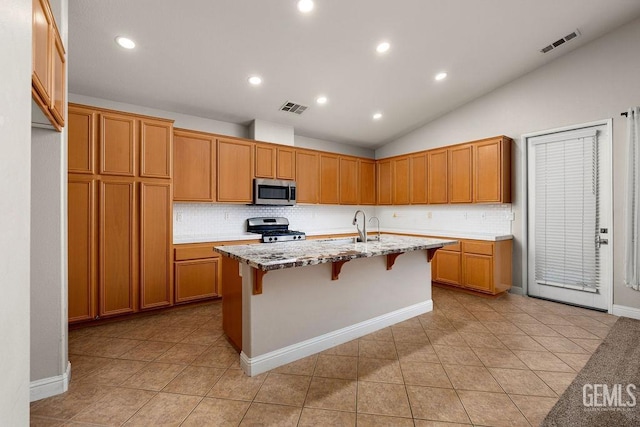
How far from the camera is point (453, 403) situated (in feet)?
6.08

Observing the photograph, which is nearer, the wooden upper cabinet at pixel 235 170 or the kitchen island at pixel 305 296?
the kitchen island at pixel 305 296

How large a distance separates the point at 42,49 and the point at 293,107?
10.3 ft

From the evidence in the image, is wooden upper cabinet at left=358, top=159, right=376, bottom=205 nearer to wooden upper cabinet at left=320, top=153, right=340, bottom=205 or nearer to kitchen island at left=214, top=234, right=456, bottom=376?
wooden upper cabinet at left=320, top=153, right=340, bottom=205

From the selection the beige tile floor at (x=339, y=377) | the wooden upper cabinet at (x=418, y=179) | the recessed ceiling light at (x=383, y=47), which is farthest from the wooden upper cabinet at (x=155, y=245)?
the wooden upper cabinet at (x=418, y=179)

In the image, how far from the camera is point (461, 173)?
469 cm

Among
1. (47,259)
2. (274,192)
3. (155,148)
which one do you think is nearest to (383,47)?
(274,192)

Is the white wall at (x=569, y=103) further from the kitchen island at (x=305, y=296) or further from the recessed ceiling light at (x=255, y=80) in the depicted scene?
the recessed ceiling light at (x=255, y=80)

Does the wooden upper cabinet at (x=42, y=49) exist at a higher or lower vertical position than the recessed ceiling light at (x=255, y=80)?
lower

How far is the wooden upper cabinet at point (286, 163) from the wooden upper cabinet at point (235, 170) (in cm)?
49

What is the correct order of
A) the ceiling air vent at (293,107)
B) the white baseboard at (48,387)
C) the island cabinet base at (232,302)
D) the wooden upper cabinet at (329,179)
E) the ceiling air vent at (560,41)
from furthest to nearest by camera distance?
the wooden upper cabinet at (329,179)
the ceiling air vent at (293,107)
the ceiling air vent at (560,41)
the island cabinet base at (232,302)
the white baseboard at (48,387)

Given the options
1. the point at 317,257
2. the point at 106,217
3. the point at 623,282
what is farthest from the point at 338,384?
the point at 623,282

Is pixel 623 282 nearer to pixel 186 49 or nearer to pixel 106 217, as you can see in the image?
pixel 186 49

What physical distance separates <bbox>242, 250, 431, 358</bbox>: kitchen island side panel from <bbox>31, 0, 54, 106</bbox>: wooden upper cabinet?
1.57 metres

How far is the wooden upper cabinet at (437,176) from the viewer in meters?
4.91
